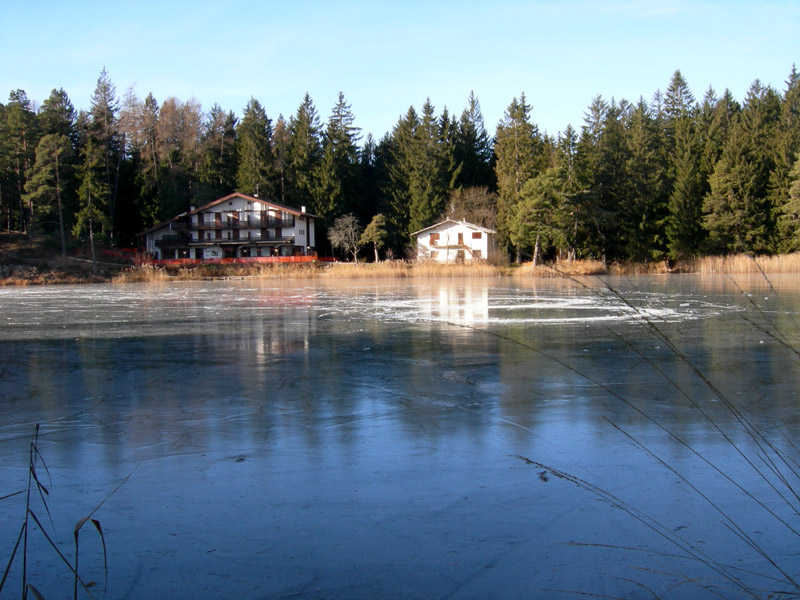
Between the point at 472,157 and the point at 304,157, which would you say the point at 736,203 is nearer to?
the point at 472,157

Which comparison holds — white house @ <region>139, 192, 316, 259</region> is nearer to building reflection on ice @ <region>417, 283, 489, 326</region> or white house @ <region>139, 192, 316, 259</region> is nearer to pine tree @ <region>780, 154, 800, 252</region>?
pine tree @ <region>780, 154, 800, 252</region>

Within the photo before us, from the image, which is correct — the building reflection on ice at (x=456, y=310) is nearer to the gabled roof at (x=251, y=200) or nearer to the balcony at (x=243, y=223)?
the gabled roof at (x=251, y=200)

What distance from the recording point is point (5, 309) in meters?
19.1

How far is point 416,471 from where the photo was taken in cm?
423

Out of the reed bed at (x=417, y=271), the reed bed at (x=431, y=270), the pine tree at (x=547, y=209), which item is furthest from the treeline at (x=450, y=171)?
the reed bed at (x=417, y=271)

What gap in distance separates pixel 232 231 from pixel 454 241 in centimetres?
2210

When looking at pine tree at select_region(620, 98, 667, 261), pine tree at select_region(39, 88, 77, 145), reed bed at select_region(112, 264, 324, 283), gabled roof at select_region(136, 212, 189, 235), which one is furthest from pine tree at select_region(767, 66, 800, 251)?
pine tree at select_region(39, 88, 77, 145)

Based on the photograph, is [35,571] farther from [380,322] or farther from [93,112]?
[93,112]

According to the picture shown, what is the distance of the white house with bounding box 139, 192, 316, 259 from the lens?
65.8 m

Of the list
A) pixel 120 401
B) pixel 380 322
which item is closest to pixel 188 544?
pixel 120 401

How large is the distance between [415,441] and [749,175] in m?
53.0

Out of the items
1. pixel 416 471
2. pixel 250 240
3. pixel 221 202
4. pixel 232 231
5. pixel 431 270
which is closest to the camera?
pixel 416 471

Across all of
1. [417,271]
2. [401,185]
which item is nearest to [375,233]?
[401,185]

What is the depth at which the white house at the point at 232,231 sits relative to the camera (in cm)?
6575
